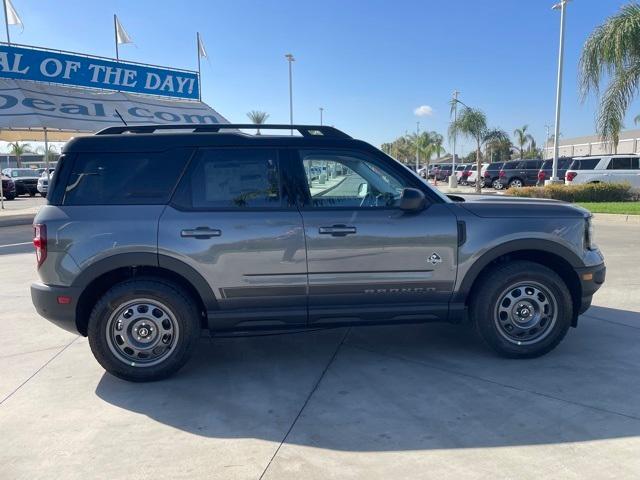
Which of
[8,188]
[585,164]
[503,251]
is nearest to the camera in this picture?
[503,251]

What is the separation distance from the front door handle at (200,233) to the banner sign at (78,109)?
1287cm

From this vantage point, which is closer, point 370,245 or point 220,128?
point 370,245

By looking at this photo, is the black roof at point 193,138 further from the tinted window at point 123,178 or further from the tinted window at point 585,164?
the tinted window at point 585,164

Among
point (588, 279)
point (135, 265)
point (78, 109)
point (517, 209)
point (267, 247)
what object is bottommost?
point (588, 279)

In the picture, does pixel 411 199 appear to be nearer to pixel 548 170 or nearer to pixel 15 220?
pixel 15 220

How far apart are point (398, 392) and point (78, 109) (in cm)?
1863

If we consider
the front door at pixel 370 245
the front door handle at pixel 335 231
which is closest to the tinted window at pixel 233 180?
the front door at pixel 370 245

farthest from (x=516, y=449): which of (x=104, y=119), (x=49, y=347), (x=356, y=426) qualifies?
(x=104, y=119)

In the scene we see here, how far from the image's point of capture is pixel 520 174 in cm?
2762

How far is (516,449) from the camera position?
3029 millimetres

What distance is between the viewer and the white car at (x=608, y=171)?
19.9 meters

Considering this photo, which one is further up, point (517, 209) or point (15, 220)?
point (517, 209)

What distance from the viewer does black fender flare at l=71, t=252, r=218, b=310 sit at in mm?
3920

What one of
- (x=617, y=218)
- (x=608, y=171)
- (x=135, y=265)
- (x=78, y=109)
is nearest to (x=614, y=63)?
(x=617, y=218)
